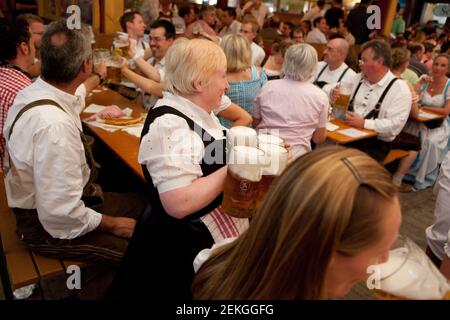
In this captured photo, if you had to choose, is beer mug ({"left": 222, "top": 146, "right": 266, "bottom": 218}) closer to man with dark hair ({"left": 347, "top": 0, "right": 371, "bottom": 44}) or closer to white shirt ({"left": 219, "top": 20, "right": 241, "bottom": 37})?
white shirt ({"left": 219, "top": 20, "right": 241, "bottom": 37})

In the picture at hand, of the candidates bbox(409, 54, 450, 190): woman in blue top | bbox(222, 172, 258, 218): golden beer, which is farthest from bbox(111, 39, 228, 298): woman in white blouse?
bbox(409, 54, 450, 190): woman in blue top

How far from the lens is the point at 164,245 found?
1392mm

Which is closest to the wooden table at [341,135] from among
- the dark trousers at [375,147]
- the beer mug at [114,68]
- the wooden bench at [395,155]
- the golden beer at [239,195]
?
the dark trousers at [375,147]

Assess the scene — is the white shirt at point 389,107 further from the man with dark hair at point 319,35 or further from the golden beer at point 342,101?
the man with dark hair at point 319,35

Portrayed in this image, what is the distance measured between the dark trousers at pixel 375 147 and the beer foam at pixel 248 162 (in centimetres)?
Result: 251

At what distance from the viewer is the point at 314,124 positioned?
2.71m

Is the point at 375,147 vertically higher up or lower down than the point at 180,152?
lower down

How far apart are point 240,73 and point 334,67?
1691 mm

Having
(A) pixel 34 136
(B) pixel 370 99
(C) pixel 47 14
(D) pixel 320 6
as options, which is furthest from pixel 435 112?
(C) pixel 47 14

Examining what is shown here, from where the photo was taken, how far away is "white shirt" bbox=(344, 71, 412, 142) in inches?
127

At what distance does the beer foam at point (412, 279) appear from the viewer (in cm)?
76

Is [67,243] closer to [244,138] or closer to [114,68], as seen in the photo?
[244,138]

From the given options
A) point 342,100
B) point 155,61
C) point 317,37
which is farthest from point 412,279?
point 317,37
